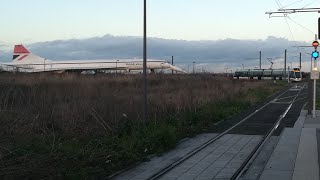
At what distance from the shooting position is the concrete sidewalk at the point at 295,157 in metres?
9.54

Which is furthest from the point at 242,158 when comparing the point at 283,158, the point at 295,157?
the point at 295,157

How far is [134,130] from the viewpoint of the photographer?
565 inches

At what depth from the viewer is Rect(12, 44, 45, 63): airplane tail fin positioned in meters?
86.8

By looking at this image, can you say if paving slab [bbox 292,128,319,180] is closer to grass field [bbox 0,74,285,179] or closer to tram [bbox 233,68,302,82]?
grass field [bbox 0,74,285,179]

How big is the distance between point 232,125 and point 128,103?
216 inches

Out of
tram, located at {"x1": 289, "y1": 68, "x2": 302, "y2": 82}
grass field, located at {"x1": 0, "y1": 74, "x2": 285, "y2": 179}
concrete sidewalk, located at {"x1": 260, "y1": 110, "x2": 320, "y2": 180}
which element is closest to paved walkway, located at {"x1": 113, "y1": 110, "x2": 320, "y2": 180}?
concrete sidewalk, located at {"x1": 260, "y1": 110, "x2": 320, "y2": 180}

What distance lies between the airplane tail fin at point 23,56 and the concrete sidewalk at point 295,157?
245 ft

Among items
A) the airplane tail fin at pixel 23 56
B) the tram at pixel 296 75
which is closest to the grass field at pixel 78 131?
the airplane tail fin at pixel 23 56

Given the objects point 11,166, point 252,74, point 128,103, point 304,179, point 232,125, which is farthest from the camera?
point 252,74

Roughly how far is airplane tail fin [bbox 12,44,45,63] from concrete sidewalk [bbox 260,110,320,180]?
74.6 meters

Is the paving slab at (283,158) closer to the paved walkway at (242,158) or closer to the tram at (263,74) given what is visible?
the paved walkway at (242,158)

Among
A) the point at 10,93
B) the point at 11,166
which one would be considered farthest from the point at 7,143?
the point at 10,93

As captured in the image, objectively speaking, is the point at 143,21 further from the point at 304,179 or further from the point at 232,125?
the point at 304,179

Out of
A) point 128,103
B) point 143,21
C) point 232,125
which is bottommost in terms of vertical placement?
point 232,125
